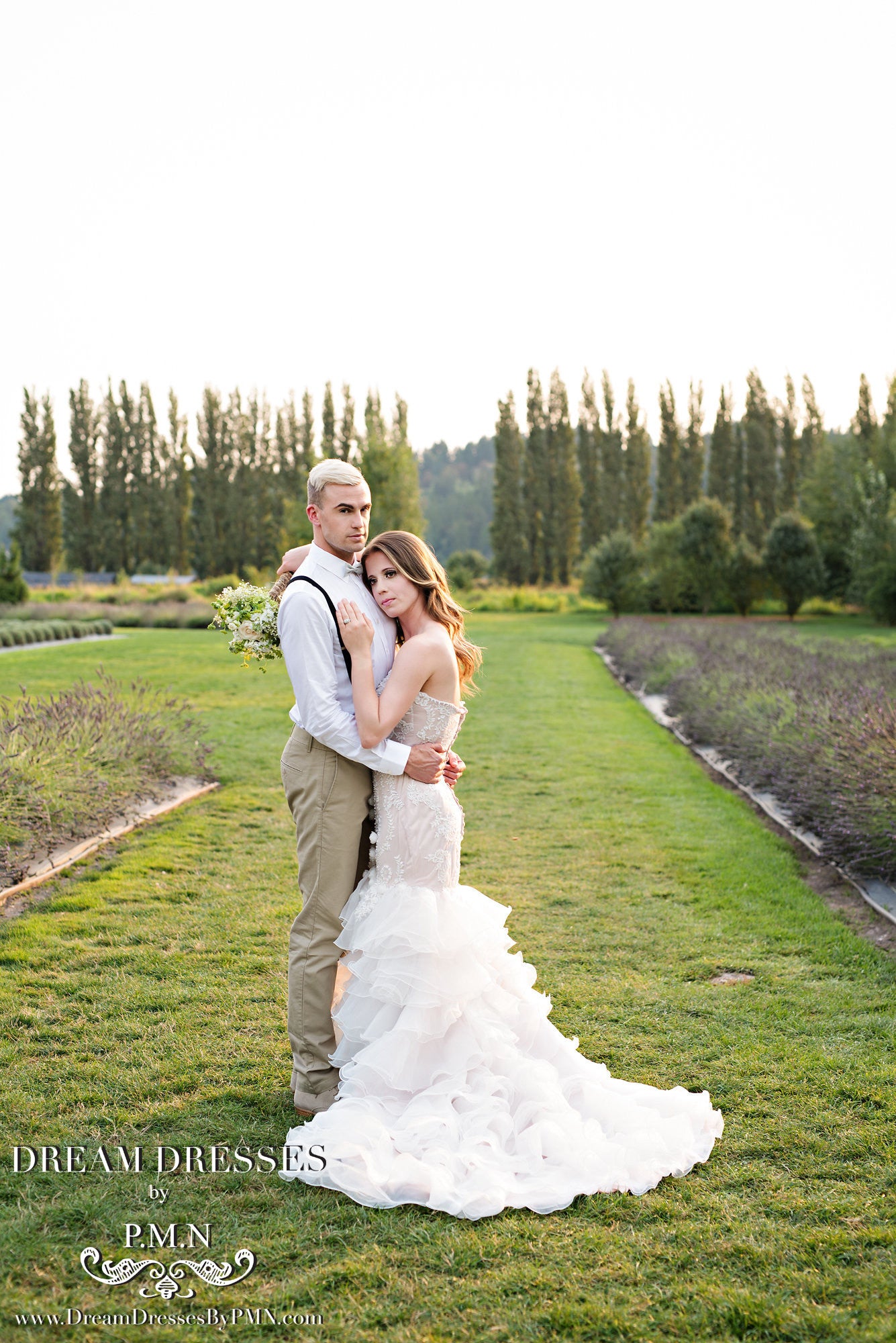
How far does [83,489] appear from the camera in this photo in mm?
58219

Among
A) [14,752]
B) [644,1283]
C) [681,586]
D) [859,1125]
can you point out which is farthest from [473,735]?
[681,586]

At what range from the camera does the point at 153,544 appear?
58.4 meters

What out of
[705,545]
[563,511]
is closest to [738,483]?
[563,511]

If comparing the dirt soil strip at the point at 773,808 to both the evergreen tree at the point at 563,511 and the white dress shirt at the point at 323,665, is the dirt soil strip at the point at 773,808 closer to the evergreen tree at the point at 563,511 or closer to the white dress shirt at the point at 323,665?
the white dress shirt at the point at 323,665

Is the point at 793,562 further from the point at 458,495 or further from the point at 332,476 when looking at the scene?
the point at 458,495

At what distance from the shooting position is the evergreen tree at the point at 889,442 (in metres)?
45.2

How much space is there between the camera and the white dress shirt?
357 cm

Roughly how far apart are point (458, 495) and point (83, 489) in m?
60.4

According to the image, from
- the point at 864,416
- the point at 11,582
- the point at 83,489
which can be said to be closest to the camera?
the point at 11,582

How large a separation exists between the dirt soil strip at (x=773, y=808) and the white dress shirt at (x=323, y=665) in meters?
3.74

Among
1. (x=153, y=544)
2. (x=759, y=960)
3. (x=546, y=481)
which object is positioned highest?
(x=546, y=481)

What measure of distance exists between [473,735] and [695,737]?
283 centimetres

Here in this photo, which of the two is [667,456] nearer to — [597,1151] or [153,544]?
[153,544]

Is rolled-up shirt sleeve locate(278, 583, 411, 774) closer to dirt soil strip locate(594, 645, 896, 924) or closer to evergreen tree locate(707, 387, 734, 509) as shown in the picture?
dirt soil strip locate(594, 645, 896, 924)
